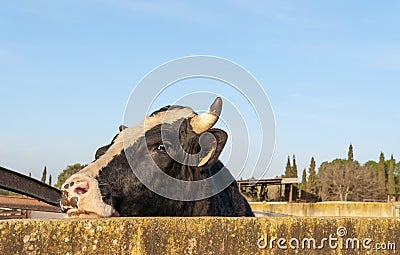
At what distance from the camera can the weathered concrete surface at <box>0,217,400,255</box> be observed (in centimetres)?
310

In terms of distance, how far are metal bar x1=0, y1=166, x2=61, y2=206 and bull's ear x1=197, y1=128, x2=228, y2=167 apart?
629 cm

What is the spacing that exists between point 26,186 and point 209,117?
7395 mm

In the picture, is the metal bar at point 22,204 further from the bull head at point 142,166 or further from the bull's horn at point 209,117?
the bull's horn at point 209,117

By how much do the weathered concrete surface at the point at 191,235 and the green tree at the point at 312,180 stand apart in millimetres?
83641

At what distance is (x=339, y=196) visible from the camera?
257 ft

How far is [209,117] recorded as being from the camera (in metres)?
6.35

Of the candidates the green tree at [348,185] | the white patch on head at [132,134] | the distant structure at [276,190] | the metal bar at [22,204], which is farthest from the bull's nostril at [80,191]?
the green tree at [348,185]

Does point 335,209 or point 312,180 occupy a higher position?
point 312,180

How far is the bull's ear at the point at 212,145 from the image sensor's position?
6.37 meters

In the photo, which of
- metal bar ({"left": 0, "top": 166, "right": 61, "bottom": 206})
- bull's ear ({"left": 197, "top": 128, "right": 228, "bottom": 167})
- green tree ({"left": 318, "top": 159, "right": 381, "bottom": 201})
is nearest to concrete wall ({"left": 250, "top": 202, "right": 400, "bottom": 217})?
metal bar ({"left": 0, "top": 166, "right": 61, "bottom": 206})

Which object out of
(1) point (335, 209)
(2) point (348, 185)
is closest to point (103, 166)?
(1) point (335, 209)

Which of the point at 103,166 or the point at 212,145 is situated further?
the point at 212,145

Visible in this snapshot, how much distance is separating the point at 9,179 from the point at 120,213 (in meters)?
7.01

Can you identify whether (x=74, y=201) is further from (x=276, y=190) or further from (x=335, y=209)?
(x=276, y=190)
